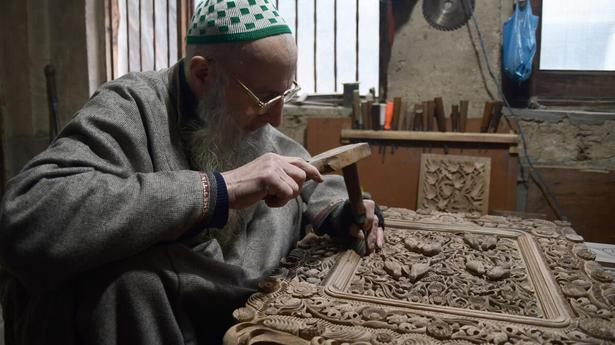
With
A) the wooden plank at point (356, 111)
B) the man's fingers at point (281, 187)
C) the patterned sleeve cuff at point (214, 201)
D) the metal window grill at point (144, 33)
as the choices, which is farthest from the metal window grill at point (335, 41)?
the patterned sleeve cuff at point (214, 201)

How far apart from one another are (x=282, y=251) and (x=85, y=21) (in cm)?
303

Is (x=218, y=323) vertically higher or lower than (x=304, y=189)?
lower

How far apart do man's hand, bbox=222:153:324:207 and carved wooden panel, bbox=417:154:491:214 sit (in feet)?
6.99

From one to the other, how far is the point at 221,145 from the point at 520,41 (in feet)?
7.81

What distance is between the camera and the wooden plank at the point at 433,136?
11.1 ft

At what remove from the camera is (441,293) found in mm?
1593

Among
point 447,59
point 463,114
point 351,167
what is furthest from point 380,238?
point 447,59

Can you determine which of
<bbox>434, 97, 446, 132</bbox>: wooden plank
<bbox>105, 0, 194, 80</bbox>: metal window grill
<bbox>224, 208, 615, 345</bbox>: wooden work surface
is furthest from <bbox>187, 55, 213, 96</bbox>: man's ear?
<bbox>105, 0, 194, 80</bbox>: metal window grill

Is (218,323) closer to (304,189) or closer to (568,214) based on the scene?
(304,189)

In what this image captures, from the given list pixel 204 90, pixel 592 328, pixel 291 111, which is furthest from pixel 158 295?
pixel 291 111

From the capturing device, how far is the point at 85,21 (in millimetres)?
4031

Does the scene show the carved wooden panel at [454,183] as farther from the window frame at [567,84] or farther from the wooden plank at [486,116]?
the window frame at [567,84]

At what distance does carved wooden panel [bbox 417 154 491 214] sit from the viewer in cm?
343

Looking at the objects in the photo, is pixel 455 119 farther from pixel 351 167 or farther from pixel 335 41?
pixel 351 167
